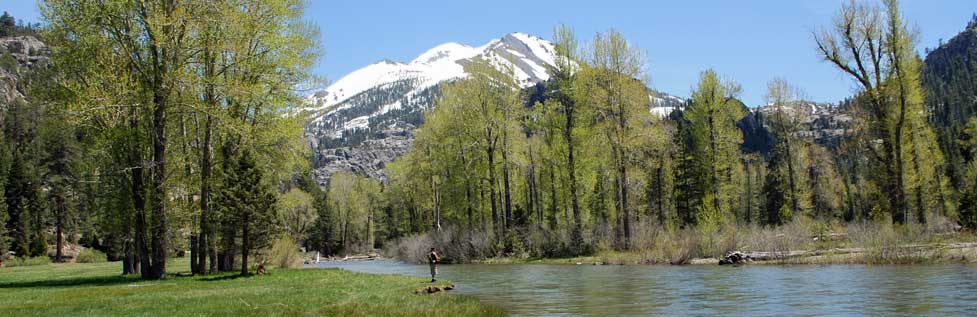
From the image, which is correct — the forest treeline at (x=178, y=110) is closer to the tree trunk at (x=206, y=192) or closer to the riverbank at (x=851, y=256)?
the tree trunk at (x=206, y=192)

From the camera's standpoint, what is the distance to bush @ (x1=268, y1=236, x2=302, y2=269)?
3869 centimetres

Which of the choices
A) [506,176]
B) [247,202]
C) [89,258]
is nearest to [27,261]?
[89,258]

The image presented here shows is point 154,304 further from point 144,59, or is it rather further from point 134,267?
point 134,267

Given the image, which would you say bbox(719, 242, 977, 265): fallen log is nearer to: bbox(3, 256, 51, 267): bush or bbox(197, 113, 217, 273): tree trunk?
bbox(197, 113, 217, 273): tree trunk

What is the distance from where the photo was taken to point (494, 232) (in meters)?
48.2

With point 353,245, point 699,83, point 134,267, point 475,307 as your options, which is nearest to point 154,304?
point 475,307

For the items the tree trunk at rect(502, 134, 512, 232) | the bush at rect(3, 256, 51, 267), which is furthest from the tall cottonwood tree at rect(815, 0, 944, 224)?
the bush at rect(3, 256, 51, 267)

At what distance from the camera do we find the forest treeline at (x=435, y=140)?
25453mm

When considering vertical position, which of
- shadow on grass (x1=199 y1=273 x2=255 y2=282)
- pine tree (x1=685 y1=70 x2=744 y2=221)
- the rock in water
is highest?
pine tree (x1=685 y1=70 x2=744 y2=221)

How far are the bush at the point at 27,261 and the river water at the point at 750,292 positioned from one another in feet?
193

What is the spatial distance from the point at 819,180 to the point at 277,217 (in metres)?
71.7

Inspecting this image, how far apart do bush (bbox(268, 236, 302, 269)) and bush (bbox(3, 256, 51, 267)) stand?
41.5 metres

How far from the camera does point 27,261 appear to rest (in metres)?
68.6

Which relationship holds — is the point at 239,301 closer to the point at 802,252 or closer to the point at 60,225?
the point at 802,252
